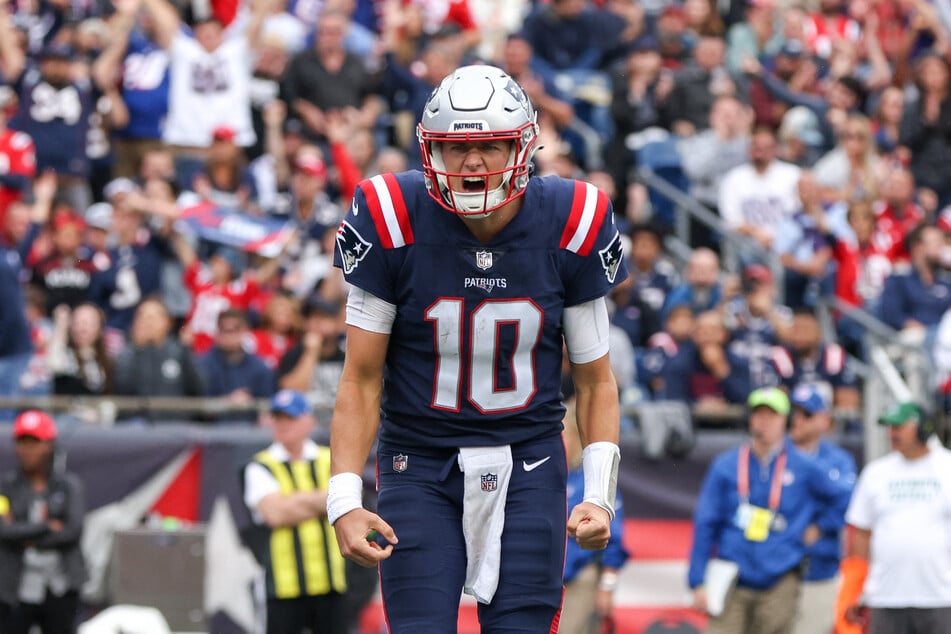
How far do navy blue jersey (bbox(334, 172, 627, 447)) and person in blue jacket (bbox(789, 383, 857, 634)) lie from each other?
5789 mm

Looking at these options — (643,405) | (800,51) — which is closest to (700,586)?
(643,405)

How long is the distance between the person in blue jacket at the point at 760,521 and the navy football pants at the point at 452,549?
5175mm

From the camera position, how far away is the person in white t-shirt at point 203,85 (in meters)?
Answer: 13.9

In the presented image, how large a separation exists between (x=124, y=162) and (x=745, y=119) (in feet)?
16.9

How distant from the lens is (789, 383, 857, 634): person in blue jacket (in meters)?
10.2

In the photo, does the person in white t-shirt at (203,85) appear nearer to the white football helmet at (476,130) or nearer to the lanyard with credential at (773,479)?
the lanyard with credential at (773,479)

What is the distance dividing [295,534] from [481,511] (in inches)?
181

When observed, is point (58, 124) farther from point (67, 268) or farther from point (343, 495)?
point (343, 495)

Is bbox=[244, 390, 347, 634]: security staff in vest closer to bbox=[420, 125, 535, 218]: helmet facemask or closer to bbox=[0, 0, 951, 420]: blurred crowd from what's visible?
bbox=[0, 0, 951, 420]: blurred crowd

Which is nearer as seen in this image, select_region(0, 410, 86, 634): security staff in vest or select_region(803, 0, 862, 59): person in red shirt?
select_region(0, 410, 86, 634): security staff in vest

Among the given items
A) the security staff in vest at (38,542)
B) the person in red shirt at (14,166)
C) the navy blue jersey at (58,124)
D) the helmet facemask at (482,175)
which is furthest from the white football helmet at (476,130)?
the navy blue jersey at (58,124)

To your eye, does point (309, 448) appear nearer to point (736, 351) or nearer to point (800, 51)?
point (736, 351)

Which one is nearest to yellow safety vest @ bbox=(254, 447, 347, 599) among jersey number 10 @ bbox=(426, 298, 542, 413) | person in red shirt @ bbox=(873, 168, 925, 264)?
jersey number 10 @ bbox=(426, 298, 542, 413)

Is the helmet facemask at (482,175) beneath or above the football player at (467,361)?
above
